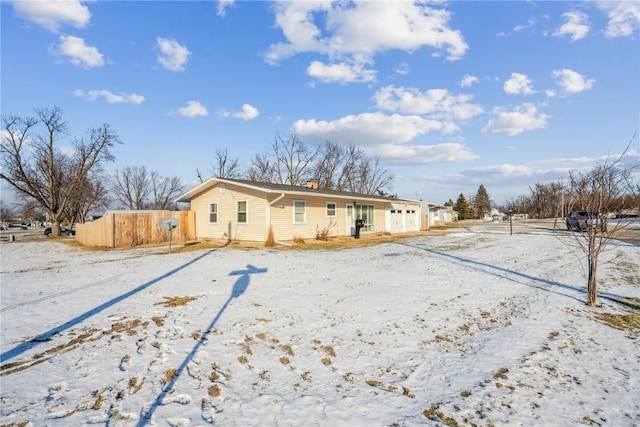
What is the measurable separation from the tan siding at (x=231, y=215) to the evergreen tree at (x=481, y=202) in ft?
246

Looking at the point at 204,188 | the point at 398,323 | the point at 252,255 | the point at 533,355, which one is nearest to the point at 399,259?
the point at 252,255

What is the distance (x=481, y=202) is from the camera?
7912 cm

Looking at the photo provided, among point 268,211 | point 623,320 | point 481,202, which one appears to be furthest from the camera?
point 481,202

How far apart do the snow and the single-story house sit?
301 inches

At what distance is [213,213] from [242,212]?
8.28ft

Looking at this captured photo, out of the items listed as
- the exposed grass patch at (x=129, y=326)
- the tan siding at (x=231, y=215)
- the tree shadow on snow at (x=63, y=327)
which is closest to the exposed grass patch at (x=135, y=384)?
the exposed grass patch at (x=129, y=326)

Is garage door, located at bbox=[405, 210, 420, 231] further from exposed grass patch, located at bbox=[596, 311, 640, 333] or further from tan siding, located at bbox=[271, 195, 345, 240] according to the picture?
exposed grass patch, located at bbox=[596, 311, 640, 333]

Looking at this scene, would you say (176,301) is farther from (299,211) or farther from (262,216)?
(299,211)

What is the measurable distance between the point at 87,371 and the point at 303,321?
2.82 metres

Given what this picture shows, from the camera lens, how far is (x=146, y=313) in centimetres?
546

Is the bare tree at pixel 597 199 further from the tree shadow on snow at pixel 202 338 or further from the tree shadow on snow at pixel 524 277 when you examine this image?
the tree shadow on snow at pixel 202 338

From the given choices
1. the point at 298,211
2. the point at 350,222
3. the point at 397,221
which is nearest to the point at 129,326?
the point at 298,211

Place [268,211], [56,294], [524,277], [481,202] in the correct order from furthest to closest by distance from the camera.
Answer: [481,202] → [268,211] → [524,277] → [56,294]

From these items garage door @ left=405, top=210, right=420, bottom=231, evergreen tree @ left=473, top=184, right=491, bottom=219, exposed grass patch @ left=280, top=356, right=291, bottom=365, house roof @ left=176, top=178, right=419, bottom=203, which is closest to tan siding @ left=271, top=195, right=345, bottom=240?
house roof @ left=176, top=178, right=419, bottom=203
